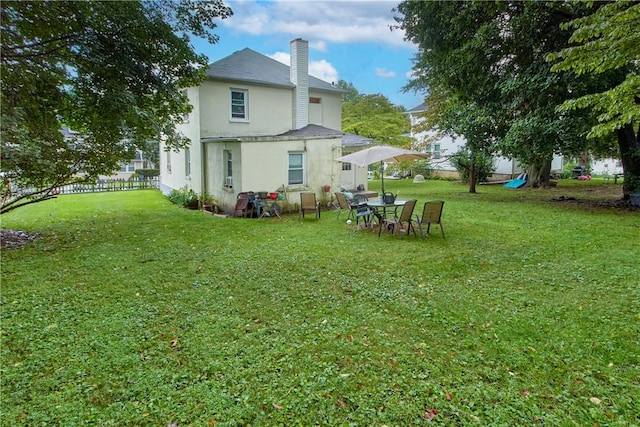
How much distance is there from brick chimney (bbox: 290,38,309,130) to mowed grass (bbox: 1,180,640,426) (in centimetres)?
1075

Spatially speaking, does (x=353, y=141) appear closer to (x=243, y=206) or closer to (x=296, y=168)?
(x=296, y=168)

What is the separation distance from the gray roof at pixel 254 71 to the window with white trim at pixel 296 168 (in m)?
4.49

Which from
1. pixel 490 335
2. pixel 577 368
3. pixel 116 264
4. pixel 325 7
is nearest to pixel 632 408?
pixel 577 368

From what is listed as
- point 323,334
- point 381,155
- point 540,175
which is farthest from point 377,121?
point 323,334

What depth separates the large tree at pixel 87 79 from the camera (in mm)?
7270

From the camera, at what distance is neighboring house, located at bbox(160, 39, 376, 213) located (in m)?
12.8

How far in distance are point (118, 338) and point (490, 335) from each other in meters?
3.97

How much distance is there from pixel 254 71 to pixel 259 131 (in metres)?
2.78

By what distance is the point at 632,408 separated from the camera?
2.78m

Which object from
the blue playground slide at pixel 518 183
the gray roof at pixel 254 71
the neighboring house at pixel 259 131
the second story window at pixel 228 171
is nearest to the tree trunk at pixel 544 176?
the blue playground slide at pixel 518 183

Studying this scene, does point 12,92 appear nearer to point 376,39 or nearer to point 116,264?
point 116,264

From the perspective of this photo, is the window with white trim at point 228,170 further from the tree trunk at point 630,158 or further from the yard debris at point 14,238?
the tree trunk at point 630,158

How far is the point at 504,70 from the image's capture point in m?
13.9

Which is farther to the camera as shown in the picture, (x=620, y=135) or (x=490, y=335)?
(x=620, y=135)
